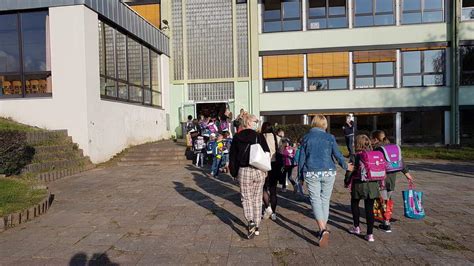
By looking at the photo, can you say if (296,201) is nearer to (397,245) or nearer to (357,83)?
(397,245)

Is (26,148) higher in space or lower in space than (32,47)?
lower

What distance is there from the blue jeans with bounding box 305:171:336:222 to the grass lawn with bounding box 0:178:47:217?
16.2ft

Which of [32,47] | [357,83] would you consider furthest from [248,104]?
[32,47]

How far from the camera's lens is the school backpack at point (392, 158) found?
17.3 ft

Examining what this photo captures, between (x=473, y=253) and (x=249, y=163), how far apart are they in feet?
9.72

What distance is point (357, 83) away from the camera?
20.4m

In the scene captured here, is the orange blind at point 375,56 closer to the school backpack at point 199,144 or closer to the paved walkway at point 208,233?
the school backpack at point 199,144

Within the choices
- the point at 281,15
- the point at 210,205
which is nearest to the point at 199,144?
the point at 210,205

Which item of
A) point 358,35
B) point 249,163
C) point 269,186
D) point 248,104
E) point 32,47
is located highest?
point 358,35

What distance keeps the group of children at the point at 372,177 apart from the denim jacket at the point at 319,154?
1.13ft

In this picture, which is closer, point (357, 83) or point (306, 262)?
point (306, 262)

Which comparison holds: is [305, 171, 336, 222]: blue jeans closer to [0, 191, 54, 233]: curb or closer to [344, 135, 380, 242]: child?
[344, 135, 380, 242]: child

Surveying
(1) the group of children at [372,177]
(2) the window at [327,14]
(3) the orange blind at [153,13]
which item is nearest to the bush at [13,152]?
(1) the group of children at [372,177]

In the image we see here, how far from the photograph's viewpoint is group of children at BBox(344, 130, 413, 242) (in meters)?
4.93
